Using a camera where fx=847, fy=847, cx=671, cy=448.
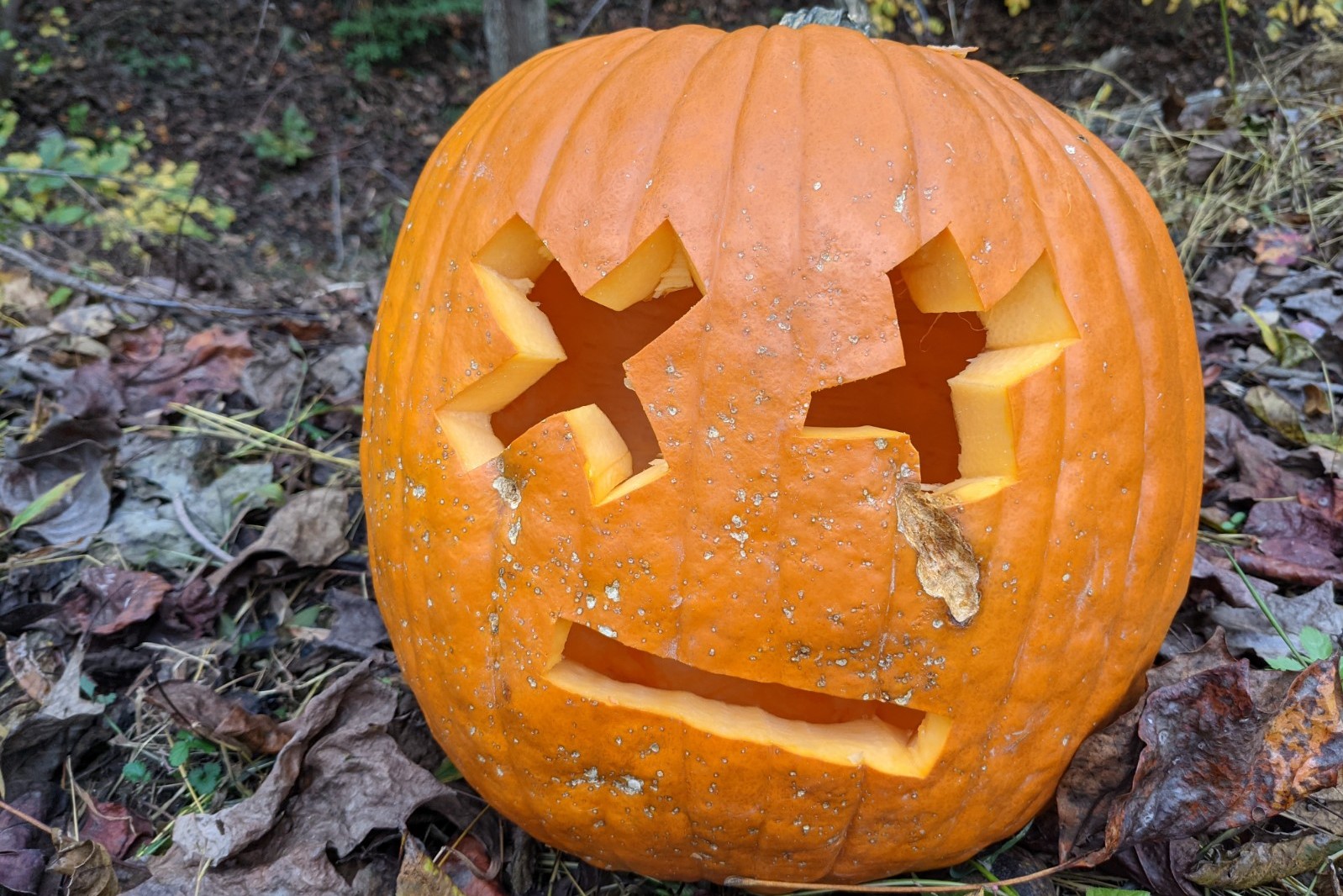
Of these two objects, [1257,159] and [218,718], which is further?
[1257,159]

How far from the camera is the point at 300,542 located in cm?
235

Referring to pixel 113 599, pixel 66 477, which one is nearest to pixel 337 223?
pixel 66 477

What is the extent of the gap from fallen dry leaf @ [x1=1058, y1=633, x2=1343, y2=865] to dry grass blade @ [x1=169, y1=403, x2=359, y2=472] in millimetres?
2189

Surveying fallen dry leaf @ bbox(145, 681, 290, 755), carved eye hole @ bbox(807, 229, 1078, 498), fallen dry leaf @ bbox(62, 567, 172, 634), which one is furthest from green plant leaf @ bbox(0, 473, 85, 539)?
carved eye hole @ bbox(807, 229, 1078, 498)

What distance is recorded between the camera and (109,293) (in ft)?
10.4

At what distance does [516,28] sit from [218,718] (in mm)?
3685

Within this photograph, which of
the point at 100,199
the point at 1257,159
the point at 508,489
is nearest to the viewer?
the point at 508,489

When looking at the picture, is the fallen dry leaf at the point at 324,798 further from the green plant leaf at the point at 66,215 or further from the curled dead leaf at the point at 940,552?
the green plant leaf at the point at 66,215

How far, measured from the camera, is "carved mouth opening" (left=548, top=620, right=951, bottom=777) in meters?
1.39

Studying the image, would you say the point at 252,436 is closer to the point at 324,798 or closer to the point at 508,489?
the point at 324,798

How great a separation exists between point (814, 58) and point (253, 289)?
429cm

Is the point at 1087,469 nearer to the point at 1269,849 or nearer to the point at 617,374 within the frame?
the point at 1269,849

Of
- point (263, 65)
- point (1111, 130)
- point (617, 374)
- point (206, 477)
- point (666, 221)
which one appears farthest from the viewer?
point (263, 65)

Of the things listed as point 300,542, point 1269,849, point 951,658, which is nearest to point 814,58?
point 951,658
